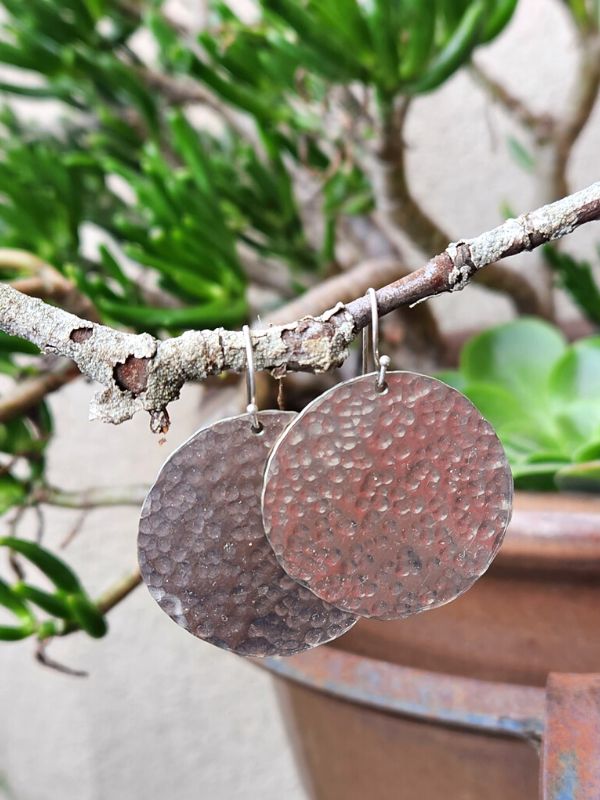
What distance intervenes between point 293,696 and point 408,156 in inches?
22.8

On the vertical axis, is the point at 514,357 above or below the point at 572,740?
above

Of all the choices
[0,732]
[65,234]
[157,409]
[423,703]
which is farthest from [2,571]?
[157,409]

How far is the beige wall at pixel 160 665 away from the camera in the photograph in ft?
2.70

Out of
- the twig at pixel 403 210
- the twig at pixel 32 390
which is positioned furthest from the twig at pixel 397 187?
the twig at pixel 32 390

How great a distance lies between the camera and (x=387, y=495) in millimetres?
248

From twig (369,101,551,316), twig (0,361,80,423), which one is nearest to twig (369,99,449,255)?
twig (369,101,551,316)

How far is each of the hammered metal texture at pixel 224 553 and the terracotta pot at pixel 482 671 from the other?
0.35ft

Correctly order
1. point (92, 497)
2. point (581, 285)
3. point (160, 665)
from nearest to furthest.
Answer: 1. point (92, 497)
2. point (581, 285)
3. point (160, 665)

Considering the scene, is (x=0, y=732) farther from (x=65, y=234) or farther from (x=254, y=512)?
(x=254, y=512)

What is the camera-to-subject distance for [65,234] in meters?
0.57

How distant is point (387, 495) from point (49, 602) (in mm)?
220

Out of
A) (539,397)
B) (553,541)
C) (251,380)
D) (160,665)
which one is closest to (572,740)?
(553,541)

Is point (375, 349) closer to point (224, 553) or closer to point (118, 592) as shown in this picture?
point (224, 553)

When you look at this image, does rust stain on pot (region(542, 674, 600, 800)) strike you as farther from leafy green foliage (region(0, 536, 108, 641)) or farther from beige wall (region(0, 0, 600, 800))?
beige wall (region(0, 0, 600, 800))
